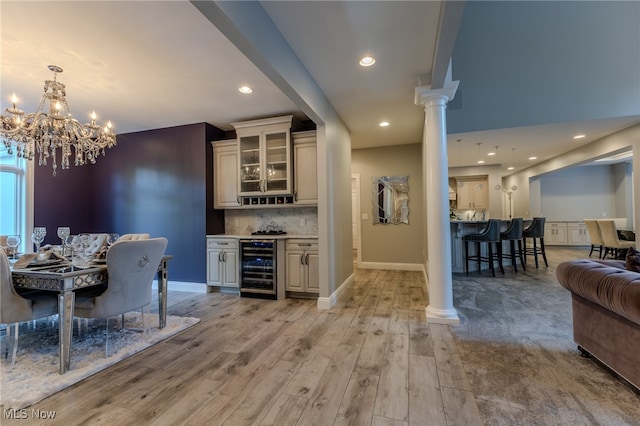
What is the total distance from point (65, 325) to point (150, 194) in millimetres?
3097

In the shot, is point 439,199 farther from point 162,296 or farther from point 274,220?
point 162,296

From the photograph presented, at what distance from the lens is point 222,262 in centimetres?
420

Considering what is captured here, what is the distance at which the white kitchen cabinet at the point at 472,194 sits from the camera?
7891 millimetres

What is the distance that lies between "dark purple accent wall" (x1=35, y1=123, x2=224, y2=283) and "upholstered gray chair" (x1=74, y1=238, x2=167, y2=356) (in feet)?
6.21

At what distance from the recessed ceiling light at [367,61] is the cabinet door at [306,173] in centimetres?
151

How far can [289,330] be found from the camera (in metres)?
2.81

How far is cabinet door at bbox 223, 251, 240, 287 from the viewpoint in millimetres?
4130

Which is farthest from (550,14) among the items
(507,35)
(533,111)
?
(533,111)

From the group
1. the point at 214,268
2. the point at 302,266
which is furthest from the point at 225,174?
the point at 302,266

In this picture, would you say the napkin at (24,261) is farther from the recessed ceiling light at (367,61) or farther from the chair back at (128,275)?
the recessed ceiling light at (367,61)

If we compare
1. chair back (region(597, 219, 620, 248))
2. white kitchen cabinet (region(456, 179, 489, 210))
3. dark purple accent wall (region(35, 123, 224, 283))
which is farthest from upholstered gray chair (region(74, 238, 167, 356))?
chair back (region(597, 219, 620, 248))

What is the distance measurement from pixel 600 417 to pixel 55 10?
4.28 m

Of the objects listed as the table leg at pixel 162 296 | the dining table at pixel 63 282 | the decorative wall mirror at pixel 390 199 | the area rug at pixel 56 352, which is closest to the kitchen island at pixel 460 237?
the decorative wall mirror at pixel 390 199

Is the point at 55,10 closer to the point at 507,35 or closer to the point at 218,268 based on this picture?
the point at 218,268
